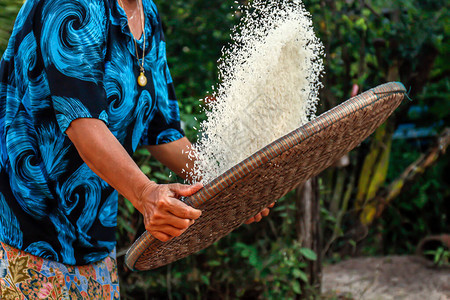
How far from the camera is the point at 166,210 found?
950 mm

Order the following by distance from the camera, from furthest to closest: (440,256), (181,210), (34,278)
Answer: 1. (440,256)
2. (34,278)
3. (181,210)

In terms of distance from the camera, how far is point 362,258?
4449 millimetres

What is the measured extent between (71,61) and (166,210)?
1.17ft

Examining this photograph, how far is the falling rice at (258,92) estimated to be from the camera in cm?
125

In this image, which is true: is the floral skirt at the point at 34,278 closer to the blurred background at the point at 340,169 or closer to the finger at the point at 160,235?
the finger at the point at 160,235

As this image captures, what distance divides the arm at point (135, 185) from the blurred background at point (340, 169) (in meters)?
0.86

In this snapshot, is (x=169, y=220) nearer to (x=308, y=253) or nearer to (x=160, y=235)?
(x=160, y=235)

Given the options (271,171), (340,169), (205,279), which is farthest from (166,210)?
(340,169)

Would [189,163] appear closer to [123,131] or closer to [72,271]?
[123,131]

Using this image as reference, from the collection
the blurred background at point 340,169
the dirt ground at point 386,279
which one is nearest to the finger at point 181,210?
the blurred background at point 340,169

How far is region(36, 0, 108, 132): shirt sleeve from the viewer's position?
3.41ft

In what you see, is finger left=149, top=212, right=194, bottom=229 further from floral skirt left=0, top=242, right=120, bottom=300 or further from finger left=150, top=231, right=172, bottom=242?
floral skirt left=0, top=242, right=120, bottom=300

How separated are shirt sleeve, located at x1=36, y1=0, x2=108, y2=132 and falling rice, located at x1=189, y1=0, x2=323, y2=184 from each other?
0.97ft

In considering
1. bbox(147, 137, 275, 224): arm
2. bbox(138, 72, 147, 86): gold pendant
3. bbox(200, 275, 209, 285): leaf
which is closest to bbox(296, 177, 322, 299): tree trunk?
bbox(200, 275, 209, 285): leaf
